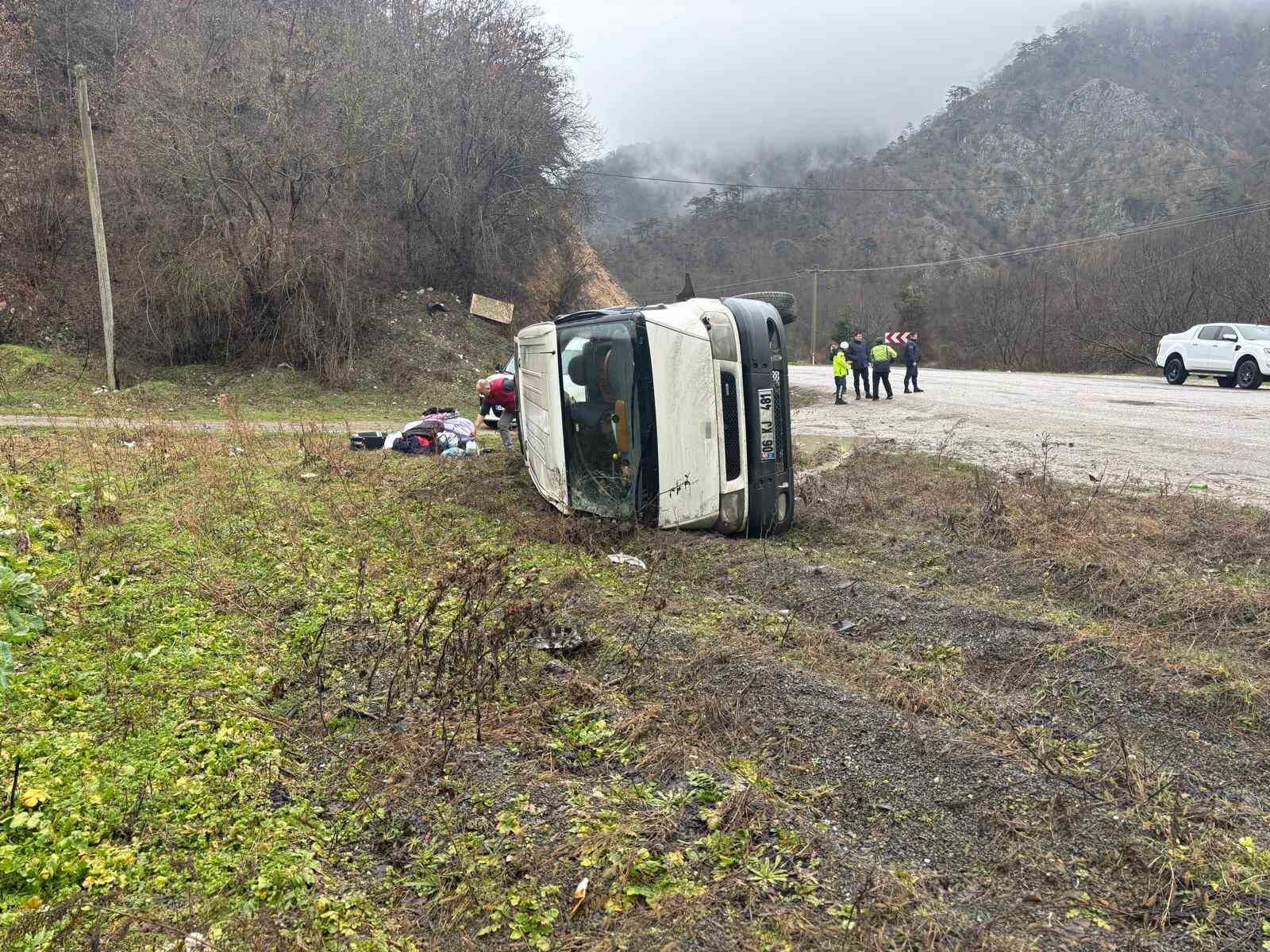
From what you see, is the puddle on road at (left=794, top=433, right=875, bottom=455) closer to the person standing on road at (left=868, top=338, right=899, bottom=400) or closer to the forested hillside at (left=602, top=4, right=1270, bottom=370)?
the person standing on road at (left=868, top=338, right=899, bottom=400)

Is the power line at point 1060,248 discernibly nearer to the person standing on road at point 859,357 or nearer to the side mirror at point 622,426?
the person standing on road at point 859,357

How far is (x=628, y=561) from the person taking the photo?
6.59 metres

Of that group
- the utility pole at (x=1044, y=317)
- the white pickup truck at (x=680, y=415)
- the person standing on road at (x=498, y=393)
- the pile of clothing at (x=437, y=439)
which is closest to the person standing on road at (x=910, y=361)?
the person standing on road at (x=498, y=393)

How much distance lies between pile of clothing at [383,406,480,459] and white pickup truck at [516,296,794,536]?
451 centimetres

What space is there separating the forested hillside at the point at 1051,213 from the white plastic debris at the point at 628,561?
119ft

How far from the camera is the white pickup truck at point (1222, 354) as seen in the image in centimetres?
A: 2092

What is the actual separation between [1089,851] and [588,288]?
3462cm

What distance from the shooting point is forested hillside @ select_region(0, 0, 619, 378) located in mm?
21125

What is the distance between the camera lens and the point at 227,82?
72.6ft

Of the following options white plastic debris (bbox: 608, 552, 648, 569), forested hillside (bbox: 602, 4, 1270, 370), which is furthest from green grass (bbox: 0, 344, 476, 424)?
forested hillside (bbox: 602, 4, 1270, 370)

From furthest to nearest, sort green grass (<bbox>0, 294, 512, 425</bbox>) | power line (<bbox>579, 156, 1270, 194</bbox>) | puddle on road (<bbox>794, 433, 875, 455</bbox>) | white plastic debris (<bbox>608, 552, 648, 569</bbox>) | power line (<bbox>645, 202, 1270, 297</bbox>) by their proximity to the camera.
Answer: power line (<bbox>579, 156, 1270, 194</bbox>), power line (<bbox>645, 202, 1270, 297</bbox>), green grass (<bbox>0, 294, 512, 425</bbox>), puddle on road (<bbox>794, 433, 875, 455</bbox>), white plastic debris (<bbox>608, 552, 648, 569</bbox>)

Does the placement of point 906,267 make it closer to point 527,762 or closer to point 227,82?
point 227,82

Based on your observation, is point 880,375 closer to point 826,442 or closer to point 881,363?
point 881,363

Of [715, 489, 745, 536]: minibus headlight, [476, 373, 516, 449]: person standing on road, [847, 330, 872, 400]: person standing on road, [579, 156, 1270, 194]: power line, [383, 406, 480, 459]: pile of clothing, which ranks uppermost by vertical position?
[579, 156, 1270, 194]: power line
